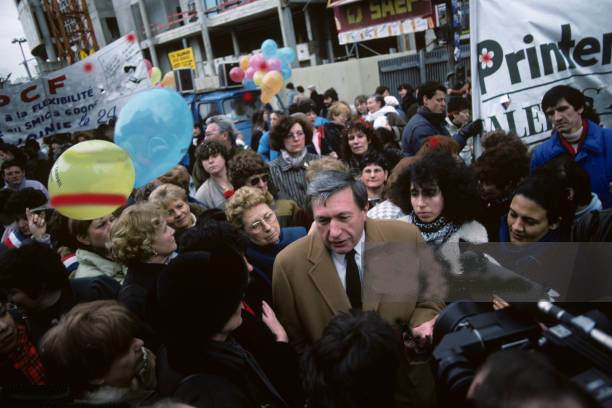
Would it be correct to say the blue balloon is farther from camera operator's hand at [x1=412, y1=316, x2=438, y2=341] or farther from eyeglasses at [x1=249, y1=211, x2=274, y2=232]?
camera operator's hand at [x1=412, y1=316, x2=438, y2=341]

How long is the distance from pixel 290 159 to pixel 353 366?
2.99 m

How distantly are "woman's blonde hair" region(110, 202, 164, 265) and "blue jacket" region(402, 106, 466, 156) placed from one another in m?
2.67

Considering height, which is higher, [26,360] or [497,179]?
[497,179]

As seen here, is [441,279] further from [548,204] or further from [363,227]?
[548,204]

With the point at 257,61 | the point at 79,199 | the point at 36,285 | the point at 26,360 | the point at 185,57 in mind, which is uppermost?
the point at 185,57

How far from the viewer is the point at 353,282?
5.98ft

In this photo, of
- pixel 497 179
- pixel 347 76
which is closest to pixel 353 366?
pixel 497 179

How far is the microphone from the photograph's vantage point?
2.44 ft

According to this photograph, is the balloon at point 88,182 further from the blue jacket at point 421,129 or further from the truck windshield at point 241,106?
the truck windshield at point 241,106

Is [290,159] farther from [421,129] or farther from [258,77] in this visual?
[258,77]

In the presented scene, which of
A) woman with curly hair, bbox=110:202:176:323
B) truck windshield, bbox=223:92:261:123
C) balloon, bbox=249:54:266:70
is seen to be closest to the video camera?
woman with curly hair, bbox=110:202:176:323

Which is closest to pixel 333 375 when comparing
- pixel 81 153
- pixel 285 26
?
pixel 81 153

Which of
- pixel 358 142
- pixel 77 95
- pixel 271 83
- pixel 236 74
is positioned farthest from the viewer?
pixel 236 74

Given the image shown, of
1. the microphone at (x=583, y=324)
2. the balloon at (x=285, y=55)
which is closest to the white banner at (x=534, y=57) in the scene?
the microphone at (x=583, y=324)
